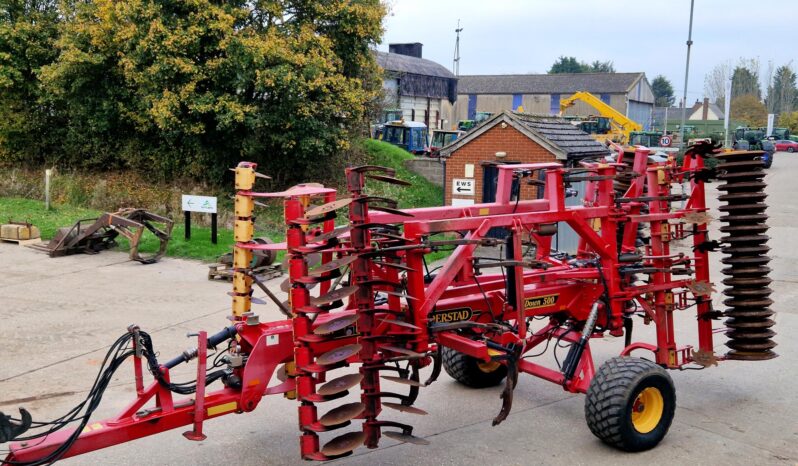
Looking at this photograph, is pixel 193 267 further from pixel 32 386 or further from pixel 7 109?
pixel 7 109

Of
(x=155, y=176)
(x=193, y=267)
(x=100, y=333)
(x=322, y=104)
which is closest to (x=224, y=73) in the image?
(x=322, y=104)

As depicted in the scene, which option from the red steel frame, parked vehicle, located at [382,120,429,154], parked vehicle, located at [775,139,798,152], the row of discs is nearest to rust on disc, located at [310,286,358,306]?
the red steel frame

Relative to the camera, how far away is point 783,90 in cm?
9850

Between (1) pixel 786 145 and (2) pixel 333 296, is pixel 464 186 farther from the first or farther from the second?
(1) pixel 786 145

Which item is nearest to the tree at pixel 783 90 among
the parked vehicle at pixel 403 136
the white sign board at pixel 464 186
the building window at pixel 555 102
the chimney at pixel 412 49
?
the building window at pixel 555 102

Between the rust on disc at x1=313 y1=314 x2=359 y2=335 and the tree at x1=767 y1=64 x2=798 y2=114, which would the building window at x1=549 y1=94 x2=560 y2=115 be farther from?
the rust on disc at x1=313 y1=314 x2=359 y2=335

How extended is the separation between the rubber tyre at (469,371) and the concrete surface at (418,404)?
0.33 feet

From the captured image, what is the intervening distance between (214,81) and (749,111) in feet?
249

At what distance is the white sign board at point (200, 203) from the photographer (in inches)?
607

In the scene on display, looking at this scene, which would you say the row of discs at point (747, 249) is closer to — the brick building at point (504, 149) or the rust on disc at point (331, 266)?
the rust on disc at point (331, 266)

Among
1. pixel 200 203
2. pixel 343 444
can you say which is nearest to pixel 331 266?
pixel 343 444

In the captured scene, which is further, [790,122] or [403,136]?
[790,122]

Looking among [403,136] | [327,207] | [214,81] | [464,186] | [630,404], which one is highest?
[214,81]

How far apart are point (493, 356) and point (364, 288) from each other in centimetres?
135
